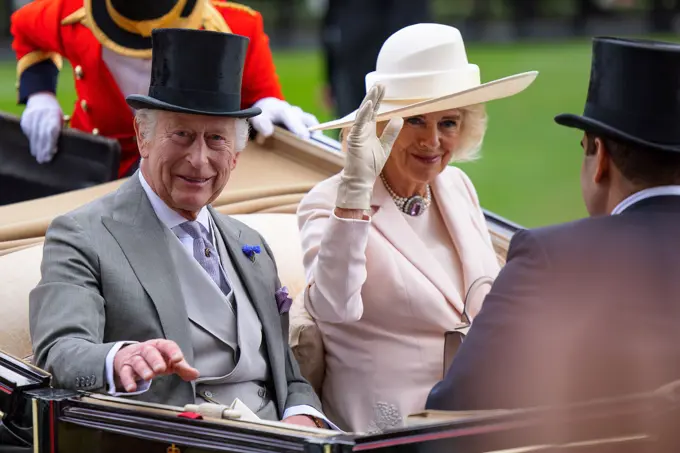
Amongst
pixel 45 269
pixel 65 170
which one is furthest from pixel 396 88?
pixel 65 170

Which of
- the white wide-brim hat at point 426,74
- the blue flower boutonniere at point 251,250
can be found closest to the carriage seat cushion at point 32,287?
the blue flower boutonniere at point 251,250

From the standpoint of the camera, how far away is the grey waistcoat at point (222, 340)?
9.59 ft

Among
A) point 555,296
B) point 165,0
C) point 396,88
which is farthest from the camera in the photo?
point 165,0

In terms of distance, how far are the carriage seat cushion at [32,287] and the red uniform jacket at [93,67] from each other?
697 mm

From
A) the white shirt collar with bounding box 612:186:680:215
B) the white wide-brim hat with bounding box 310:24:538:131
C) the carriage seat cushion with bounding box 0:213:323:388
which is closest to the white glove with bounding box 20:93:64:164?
the carriage seat cushion with bounding box 0:213:323:388

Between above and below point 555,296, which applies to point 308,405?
below

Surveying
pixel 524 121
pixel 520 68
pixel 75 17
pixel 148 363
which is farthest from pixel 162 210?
pixel 520 68

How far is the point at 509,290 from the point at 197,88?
2.83ft

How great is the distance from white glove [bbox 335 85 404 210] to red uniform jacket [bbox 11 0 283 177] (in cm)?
146

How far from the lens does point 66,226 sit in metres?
2.85

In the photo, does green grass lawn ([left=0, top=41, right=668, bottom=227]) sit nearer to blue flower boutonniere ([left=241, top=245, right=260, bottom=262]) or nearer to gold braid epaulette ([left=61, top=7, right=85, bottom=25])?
gold braid epaulette ([left=61, top=7, right=85, bottom=25])

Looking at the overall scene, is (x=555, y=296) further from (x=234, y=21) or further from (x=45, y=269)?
(x=234, y=21)

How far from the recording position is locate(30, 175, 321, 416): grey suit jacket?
266 centimetres

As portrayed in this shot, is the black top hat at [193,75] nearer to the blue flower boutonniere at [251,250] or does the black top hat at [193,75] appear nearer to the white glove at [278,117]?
the blue flower boutonniere at [251,250]
